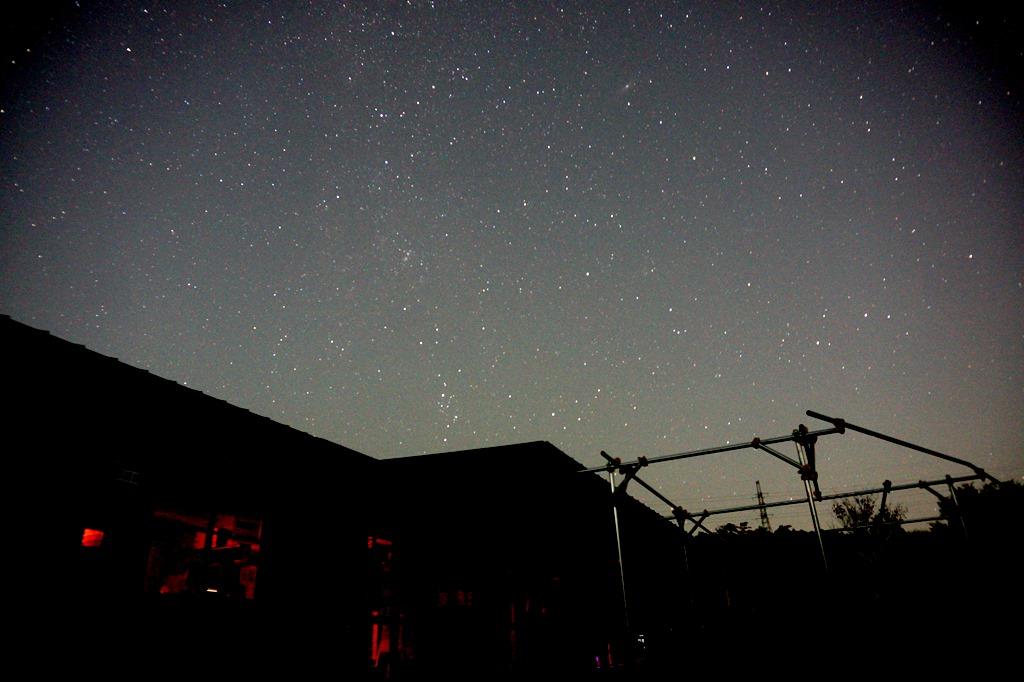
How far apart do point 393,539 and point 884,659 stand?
6.72 m

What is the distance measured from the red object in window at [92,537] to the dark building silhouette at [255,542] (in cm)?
2

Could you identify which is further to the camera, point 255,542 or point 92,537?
point 255,542

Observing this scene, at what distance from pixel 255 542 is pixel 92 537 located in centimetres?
205

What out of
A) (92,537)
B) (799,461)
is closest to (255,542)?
(92,537)

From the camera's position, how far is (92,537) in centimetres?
468

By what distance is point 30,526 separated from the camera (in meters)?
4.21

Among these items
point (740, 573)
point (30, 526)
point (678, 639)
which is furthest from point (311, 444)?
point (740, 573)

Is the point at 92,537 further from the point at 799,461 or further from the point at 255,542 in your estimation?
the point at 799,461

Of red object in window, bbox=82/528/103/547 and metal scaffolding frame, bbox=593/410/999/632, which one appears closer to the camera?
red object in window, bbox=82/528/103/547

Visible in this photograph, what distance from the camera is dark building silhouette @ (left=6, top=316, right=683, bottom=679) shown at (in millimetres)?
4383

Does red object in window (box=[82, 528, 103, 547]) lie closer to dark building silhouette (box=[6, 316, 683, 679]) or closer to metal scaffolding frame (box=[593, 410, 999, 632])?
dark building silhouette (box=[6, 316, 683, 679])

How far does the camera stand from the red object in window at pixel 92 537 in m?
4.63

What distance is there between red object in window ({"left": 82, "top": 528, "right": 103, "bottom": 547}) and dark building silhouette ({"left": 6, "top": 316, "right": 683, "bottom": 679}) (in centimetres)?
2

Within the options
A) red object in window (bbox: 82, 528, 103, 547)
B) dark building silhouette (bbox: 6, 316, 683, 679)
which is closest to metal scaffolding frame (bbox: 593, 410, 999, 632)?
dark building silhouette (bbox: 6, 316, 683, 679)
